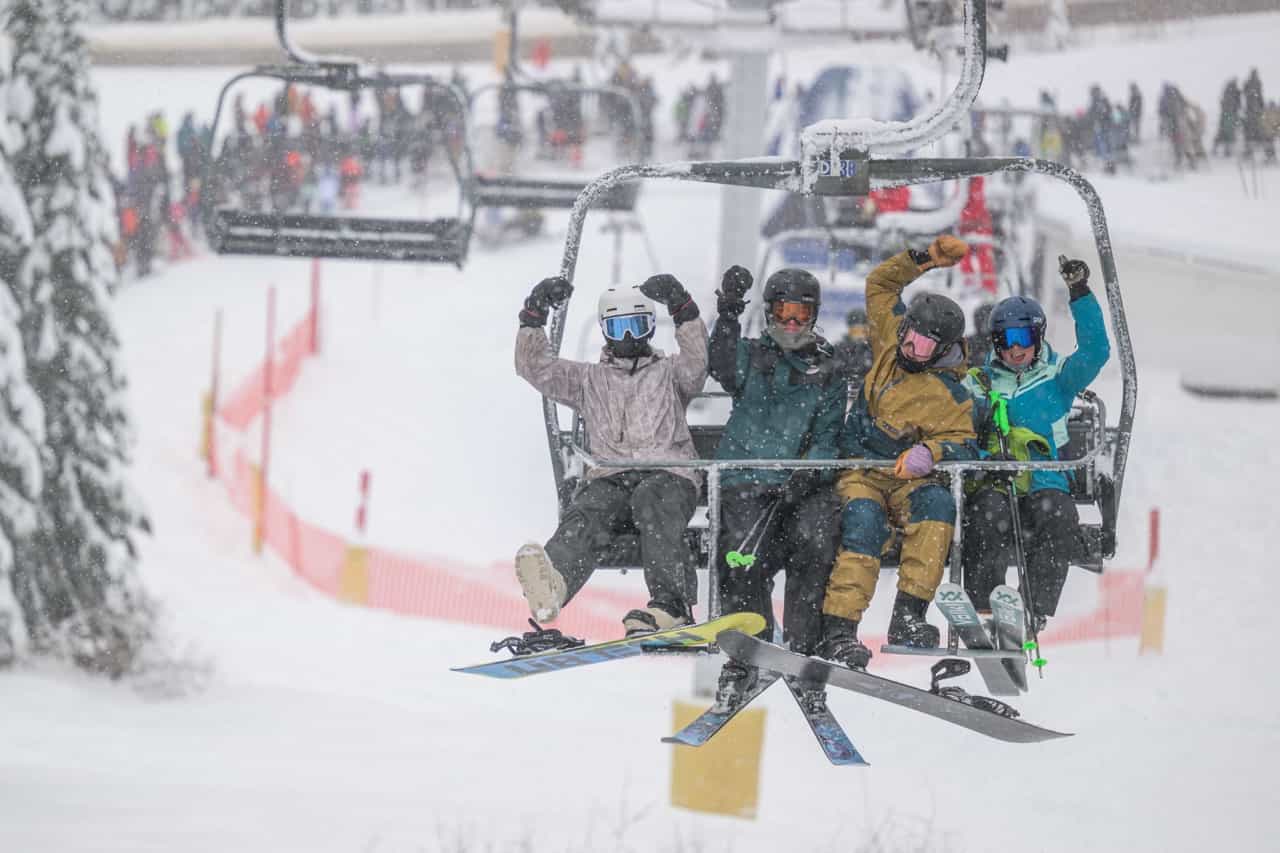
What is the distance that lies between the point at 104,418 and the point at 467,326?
863cm

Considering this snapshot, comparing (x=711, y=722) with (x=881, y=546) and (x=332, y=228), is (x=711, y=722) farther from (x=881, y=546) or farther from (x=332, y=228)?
(x=332, y=228)

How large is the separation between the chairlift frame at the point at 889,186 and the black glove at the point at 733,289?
290 mm

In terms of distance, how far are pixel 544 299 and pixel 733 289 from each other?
59 cm

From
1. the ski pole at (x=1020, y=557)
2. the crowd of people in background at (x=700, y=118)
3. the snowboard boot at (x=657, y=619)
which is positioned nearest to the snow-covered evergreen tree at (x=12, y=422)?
the snowboard boot at (x=657, y=619)

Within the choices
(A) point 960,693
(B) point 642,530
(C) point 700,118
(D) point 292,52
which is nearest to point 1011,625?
(A) point 960,693

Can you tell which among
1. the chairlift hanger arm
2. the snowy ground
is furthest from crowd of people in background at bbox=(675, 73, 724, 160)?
the chairlift hanger arm

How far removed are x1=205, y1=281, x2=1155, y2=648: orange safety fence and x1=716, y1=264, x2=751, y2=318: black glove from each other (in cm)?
783

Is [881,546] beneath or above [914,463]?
beneath

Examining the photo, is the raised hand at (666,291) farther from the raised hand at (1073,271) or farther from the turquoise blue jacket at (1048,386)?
the raised hand at (1073,271)

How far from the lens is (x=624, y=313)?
520 cm

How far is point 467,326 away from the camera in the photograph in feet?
76.7

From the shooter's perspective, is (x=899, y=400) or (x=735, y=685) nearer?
(x=735, y=685)

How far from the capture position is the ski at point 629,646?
4.55 meters

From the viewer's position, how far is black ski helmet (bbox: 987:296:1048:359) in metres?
5.16
